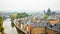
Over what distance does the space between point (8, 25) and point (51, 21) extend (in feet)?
3.12

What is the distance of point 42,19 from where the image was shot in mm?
3053

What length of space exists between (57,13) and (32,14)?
57 centimetres

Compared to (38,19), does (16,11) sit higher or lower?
higher

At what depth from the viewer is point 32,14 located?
3.07 meters

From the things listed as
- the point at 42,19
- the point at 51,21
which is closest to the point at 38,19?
the point at 42,19
